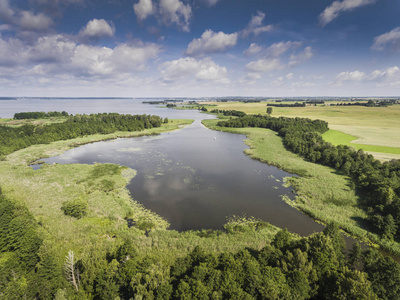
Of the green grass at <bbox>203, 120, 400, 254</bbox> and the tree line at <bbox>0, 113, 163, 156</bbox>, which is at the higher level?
the tree line at <bbox>0, 113, 163, 156</bbox>

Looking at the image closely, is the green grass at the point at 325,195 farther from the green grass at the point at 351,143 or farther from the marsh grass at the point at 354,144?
the green grass at the point at 351,143

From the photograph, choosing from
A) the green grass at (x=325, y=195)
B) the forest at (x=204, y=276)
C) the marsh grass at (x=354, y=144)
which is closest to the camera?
the forest at (x=204, y=276)

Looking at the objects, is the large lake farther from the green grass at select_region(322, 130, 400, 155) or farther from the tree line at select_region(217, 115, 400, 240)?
the green grass at select_region(322, 130, 400, 155)

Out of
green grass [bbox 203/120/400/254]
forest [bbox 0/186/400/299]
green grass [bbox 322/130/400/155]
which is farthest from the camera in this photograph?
green grass [bbox 322/130/400/155]

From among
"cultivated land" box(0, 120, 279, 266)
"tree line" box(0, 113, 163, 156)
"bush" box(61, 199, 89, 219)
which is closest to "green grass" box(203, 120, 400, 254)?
"cultivated land" box(0, 120, 279, 266)

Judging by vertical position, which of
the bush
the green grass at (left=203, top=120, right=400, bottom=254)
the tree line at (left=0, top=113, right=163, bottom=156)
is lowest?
the green grass at (left=203, top=120, right=400, bottom=254)

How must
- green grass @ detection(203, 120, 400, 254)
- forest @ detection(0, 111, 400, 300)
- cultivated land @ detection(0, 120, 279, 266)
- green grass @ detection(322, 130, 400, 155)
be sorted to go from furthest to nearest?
1. green grass @ detection(322, 130, 400, 155)
2. green grass @ detection(203, 120, 400, 254)
3. cultivated land @ detection(0, 120, 279, 266)
4. forest @ detection(0, 111, 400, 300)

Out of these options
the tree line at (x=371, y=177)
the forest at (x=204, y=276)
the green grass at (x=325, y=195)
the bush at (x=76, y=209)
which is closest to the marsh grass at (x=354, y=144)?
the tree line at (x=371, y=177)

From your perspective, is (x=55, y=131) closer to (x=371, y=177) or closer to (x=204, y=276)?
(x=204, y=276)
